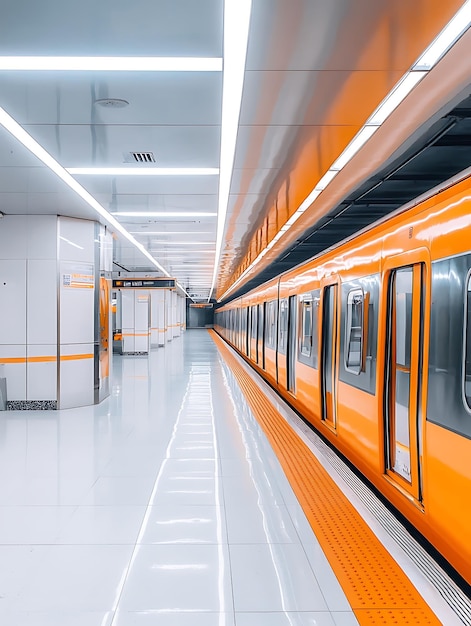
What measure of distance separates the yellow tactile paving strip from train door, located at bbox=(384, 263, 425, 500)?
A: 0.45 m

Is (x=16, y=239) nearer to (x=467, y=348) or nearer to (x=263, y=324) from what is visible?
(x=263, y=324)

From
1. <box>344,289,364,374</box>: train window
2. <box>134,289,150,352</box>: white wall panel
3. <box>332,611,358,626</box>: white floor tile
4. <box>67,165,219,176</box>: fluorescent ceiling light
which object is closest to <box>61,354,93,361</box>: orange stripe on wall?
<box>67,165,219,176</box>: fluorescent ceiling light

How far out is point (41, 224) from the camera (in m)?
8.59

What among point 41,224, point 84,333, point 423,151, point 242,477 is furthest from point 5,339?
point 423,151

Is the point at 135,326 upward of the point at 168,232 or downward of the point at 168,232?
downward

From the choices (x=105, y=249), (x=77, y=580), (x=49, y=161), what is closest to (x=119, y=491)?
(x=77, y=580)

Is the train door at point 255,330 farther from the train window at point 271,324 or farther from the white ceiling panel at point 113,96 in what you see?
the white ceiling panel at point 113,96

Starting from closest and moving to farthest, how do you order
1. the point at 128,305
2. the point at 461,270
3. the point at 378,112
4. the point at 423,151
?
the point at 461,270 < the point at 378,112 < the point at 423,151 < the point at 128,305

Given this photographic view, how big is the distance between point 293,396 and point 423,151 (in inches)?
167

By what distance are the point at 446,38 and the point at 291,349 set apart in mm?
6082

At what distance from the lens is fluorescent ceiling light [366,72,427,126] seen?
3820 mm

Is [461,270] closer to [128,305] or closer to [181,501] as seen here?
[181,501]

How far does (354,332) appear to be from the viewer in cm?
505

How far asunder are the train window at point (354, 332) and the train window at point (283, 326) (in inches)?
158
